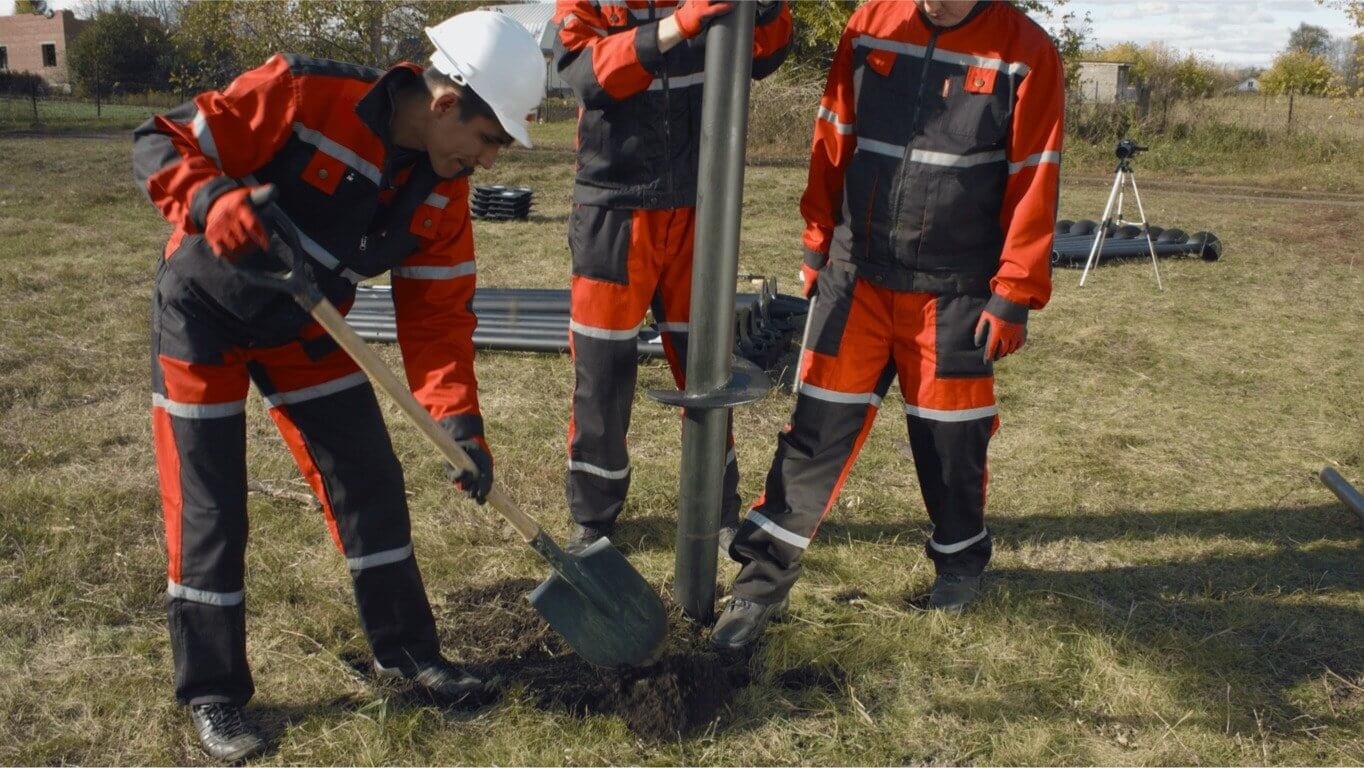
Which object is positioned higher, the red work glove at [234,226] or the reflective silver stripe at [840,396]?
the red work glove at [234,226]

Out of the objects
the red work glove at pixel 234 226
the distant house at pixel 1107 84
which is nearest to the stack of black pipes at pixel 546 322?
the red work glove at pixel 234 226

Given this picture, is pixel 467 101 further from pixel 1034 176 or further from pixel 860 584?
pixel 860 584

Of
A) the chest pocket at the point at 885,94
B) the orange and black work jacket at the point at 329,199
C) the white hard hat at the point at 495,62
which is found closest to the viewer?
the orange and black work jacket at the point at 329,199

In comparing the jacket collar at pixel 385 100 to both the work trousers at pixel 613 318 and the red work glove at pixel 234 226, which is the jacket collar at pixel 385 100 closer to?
the red work glove at pixel 234 226

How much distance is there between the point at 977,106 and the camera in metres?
3.09

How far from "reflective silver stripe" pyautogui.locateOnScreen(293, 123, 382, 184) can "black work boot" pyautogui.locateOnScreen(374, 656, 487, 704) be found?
1.44m

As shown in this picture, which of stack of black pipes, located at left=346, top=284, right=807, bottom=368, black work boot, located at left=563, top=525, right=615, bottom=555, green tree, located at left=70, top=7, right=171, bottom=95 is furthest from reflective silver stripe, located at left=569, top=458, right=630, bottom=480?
green tree, located at left=70, top=7, right=171, bottom=95

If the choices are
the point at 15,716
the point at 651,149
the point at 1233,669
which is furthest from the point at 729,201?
the point at 15,716

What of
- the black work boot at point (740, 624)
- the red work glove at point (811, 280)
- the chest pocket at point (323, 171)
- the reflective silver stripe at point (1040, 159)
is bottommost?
the black work boot at point (740, 624)

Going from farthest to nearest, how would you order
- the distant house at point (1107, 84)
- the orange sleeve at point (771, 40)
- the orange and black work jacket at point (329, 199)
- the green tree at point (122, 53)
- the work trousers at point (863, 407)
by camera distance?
the green tree at point (122, 53) → the distant house at point (1107, 84) → the orange sleeve at point (771, 40) → the work trousers at point (863, 407) → the orange and black work jacket at point (329, 199)

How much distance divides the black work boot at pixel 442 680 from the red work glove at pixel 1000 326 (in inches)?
72.5

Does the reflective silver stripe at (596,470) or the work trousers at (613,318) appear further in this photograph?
the reflective silver stripe at (596,470)

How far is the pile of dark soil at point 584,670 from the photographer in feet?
9.77

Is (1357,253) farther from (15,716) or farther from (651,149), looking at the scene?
(15,716)
